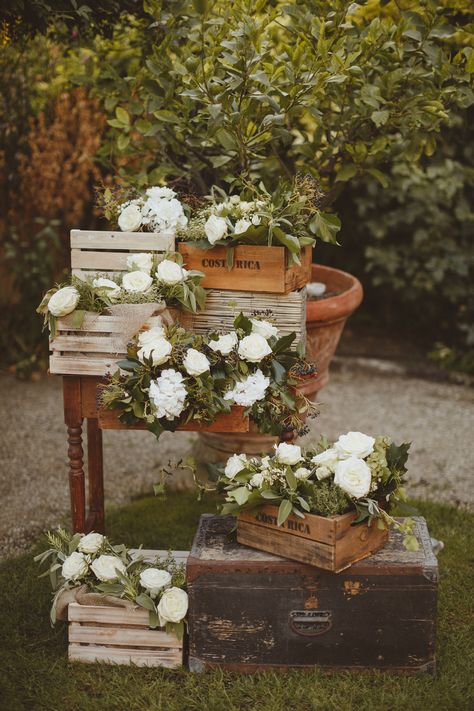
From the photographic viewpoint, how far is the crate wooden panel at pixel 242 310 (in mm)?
3000

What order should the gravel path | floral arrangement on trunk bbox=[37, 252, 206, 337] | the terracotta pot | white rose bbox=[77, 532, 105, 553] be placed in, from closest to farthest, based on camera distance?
floral arrangement on trunk bbox=[37, 252, 206, 337], white rose bbox=[77, 532, 105, 553], the terracotta pot, the gravel path

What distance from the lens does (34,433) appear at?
4883 millimetres

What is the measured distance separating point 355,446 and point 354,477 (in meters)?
0.12

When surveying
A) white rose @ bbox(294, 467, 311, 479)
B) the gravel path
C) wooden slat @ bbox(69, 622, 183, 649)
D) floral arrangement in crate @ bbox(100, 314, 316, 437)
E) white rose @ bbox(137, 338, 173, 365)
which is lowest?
the gravel path

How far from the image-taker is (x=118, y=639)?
2.77m

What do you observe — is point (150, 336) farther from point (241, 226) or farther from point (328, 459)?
point (328, 459)

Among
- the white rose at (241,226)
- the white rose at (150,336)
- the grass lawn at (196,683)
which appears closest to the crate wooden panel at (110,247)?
the white rose at (241,226)

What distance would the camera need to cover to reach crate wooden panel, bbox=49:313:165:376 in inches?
109

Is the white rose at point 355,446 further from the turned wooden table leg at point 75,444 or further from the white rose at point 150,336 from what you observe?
the turned wooden table leg at point 75,444

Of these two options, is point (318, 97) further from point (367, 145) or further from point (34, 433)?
point (34, 433)

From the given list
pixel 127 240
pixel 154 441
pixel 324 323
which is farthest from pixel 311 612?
pixel 154 441

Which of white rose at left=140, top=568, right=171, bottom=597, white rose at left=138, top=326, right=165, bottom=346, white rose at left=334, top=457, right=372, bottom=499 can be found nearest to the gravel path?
white rose at left=140, top=568, right=171, bottom=597

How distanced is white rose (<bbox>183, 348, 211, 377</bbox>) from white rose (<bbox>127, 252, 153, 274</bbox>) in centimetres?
37

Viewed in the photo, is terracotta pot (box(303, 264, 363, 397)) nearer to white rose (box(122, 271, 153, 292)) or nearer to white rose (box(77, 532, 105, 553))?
white rose (box(122, 271, 153, 292))
